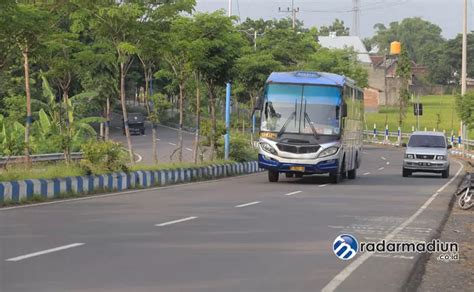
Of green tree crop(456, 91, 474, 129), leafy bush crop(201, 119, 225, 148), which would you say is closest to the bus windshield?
leafy bush crop(201, 119, 225, 148)

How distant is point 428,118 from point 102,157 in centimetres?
8487

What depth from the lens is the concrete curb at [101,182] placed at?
18.1m

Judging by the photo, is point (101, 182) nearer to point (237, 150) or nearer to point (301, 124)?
point (301, 124)

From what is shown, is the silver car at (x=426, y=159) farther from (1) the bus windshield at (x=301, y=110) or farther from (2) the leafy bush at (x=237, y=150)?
(1) the bus windshield at (x=301, y=110)

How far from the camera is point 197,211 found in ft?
54.8

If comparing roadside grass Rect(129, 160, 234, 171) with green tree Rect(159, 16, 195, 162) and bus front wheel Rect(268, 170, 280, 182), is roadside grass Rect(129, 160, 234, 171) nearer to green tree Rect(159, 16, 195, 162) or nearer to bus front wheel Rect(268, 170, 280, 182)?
green tree Rect(159, 16, 195, 162)

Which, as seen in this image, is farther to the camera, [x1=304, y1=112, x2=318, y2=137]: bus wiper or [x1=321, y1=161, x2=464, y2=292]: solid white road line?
[x1=304, y1=112, x2=318, y2=137]: bus wiper

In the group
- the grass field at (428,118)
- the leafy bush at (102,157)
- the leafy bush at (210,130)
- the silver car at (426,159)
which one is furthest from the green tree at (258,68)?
the grass field at (428,118)

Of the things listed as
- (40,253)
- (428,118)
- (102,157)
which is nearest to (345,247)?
(40,253)

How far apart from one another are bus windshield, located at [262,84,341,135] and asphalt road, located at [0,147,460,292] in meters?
5.58

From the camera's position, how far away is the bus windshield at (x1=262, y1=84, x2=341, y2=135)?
2678 centimetres

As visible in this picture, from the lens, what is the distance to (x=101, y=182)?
72.1 ft

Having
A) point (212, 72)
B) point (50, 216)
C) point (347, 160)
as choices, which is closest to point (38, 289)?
point (50, 216)

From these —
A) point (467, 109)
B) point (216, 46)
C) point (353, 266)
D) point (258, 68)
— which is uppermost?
point (258, 68)
